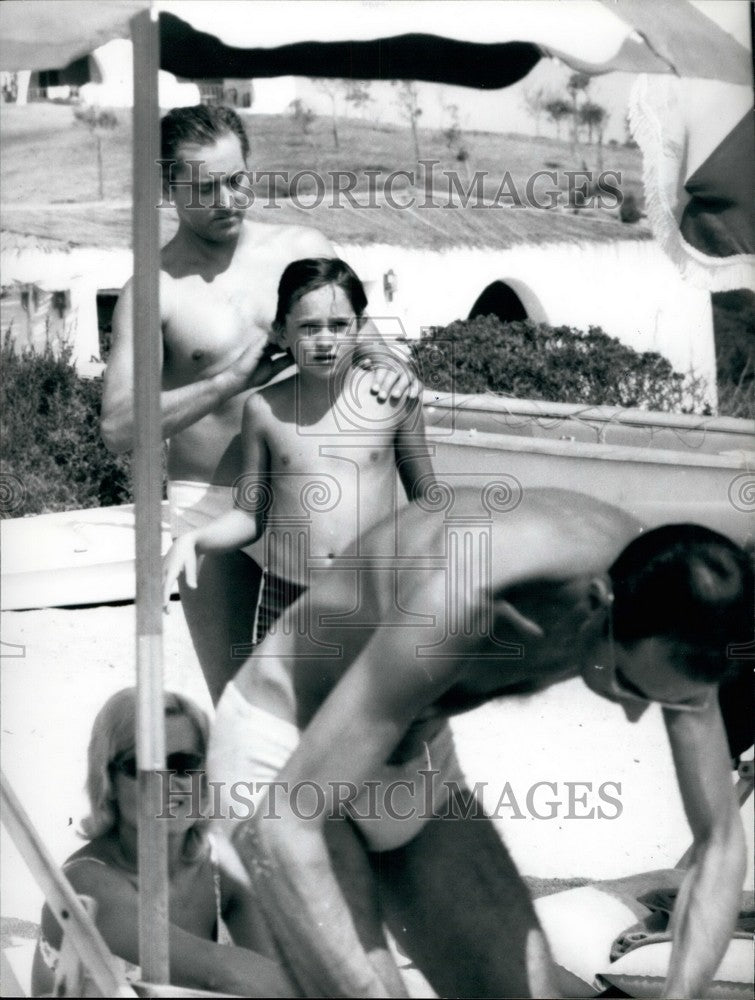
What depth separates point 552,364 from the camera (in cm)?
307

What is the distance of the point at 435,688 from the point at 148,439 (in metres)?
0.72

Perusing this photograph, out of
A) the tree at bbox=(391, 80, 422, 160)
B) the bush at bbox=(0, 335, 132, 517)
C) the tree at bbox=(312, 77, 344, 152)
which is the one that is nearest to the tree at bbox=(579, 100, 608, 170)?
the tree at bbox=(391, 80, 422, 160)

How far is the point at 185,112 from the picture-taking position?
2.92 metres

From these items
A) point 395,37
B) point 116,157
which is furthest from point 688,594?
point 116,157

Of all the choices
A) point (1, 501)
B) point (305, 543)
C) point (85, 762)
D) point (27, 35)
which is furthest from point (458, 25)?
point (85, 762)

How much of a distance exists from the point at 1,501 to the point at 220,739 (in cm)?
64

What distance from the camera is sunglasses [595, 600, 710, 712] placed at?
3.01 meters

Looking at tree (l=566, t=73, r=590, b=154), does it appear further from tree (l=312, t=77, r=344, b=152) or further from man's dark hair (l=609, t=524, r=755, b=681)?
man's dark hair (l=609, t=524, r=755, b=681)

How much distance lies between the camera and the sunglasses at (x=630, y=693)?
301cm

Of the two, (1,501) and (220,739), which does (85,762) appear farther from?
(1,501)

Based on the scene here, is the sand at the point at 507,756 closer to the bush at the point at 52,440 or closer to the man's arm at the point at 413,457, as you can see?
the bush at the point at 52,440

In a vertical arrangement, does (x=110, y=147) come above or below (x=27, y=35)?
below

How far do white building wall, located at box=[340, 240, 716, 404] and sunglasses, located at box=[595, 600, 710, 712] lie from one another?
573 mm

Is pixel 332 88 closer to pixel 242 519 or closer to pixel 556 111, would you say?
pixel 556 111
